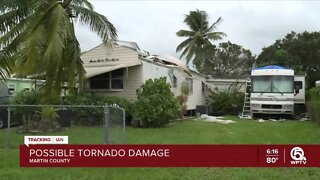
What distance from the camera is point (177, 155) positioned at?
826cm

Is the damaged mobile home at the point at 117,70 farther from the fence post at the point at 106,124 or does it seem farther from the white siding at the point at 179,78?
the fence post at the point at 106,124

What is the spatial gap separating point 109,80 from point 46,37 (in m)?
8.40

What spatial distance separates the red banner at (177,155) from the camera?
26.5 ft

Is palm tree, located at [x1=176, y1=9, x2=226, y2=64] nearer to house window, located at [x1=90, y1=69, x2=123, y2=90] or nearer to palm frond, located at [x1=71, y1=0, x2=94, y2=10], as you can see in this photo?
house window, located at [x1=90, y1=69, x2=123, y2=90]

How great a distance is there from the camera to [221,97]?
3216cm

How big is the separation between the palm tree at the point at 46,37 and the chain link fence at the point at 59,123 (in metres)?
1.16

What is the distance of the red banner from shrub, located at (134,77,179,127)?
11312 millimetres

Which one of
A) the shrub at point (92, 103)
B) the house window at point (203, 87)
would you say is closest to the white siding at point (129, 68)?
the shrub at point (92, 103)

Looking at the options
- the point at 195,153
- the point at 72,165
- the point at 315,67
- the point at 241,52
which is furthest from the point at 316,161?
the point at 241,52

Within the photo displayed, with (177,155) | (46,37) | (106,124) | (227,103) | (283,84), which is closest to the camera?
(177,155)

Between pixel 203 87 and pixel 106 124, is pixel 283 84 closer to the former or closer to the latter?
pixel 203 87

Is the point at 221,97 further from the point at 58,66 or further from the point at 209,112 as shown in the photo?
the point at 58,66

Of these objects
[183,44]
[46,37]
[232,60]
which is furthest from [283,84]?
[232,60]

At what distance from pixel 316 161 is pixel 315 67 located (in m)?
52.2
